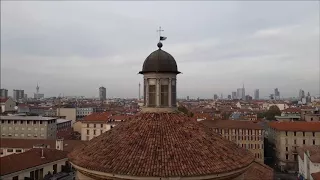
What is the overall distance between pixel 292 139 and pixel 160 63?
5459 cm

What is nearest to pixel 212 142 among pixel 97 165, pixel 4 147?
pixel 97 165

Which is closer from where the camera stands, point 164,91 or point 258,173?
point 164,91

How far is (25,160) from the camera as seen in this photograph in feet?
124

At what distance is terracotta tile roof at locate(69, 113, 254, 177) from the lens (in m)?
10.8

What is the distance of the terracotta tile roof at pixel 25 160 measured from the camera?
34.6m

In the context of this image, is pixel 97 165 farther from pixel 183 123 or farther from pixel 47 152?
pixel 47 152

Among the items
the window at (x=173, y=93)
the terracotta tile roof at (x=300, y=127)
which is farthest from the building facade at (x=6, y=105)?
the window at (x=173, y=93)

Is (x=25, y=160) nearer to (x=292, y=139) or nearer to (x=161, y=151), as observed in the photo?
(x=161, y=151)

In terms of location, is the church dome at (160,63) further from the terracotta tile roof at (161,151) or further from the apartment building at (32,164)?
the apartment building at (32,164)

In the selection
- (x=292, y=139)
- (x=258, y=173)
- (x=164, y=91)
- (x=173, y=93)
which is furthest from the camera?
(x=292, y=139)

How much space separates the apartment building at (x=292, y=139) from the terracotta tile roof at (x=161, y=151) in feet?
171

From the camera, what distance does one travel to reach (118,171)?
10.7 meters

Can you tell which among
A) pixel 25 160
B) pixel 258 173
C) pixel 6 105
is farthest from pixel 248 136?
pixel 6 105

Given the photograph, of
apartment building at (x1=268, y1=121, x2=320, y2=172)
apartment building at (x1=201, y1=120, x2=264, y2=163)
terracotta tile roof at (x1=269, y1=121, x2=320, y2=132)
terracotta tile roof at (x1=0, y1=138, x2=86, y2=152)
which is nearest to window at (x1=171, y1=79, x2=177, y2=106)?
terracotta tile roof at (x1=0, y1=138, x2=86, y2=152)
